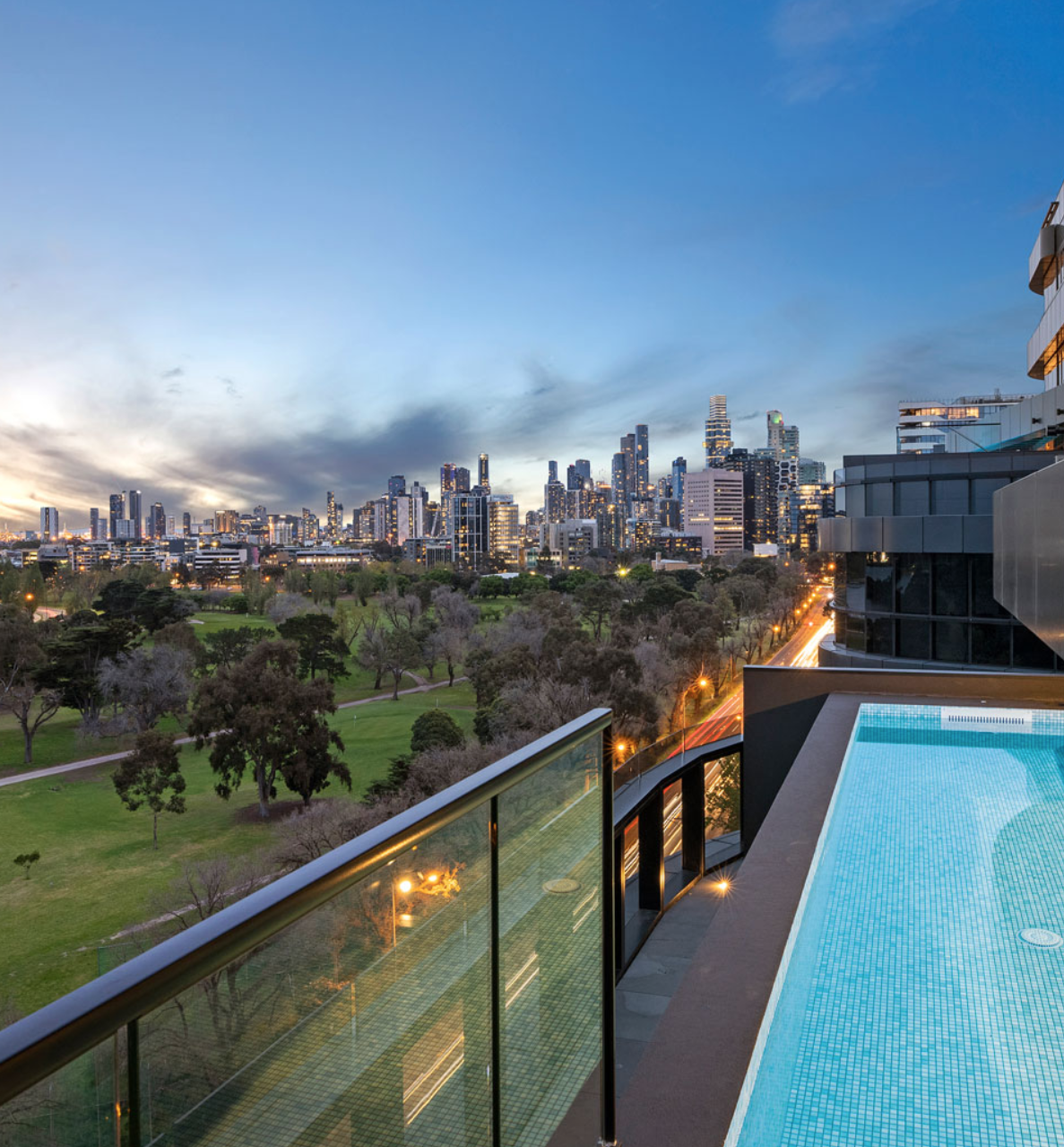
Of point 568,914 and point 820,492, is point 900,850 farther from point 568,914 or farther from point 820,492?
point 820,492

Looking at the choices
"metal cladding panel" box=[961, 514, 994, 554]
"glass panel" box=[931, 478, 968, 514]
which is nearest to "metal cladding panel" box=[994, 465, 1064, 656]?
"metal cladding panel" box=[961, 514, 994, 554]

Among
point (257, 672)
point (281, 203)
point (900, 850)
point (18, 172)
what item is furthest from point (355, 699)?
point (900, 850)

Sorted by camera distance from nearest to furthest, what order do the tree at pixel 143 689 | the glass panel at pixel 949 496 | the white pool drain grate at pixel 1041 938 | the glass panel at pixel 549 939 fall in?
the glass panel at pixel 549 939, the white pool drain grate at pixel 1041 938, the glass panel at pixel 949 496, the tree at pixel 143 689

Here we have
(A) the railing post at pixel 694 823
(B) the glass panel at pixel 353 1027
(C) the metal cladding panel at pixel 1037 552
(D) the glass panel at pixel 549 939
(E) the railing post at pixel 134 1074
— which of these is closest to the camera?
(E) the railing post at pixel 134 1074

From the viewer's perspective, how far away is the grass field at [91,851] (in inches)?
694

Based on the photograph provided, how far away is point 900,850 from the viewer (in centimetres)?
570

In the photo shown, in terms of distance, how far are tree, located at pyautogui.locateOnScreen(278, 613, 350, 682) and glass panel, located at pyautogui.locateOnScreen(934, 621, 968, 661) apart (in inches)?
1152

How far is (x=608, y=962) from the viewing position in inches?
83.4

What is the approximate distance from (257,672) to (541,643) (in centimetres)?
1275

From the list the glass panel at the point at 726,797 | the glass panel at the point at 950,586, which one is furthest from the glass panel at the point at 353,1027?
the glass panel at the point at 726,797

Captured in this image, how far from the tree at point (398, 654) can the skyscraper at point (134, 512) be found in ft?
522

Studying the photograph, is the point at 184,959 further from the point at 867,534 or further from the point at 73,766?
the point at 73,766

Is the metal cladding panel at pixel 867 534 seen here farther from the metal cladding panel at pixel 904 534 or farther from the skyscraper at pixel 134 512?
the skyscraper at pixel 134 512

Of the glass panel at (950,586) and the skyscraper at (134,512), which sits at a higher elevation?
the skyscraper at (134,512)
